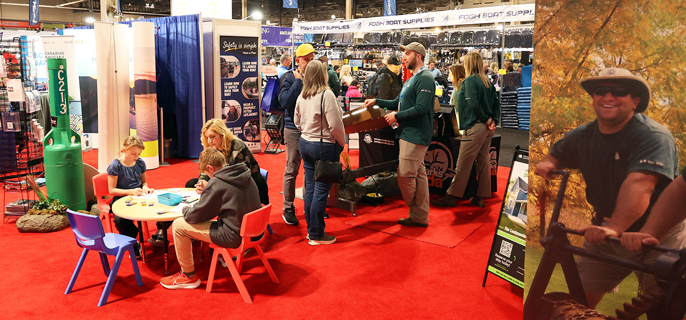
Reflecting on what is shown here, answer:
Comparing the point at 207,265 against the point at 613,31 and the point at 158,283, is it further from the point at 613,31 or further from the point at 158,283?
the point at 613,31

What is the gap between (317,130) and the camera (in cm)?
407

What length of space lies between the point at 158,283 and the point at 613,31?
10.2 feet

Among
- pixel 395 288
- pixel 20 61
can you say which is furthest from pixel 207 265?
pixel 20 61

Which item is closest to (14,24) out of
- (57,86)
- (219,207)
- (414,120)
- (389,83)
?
(57,86)

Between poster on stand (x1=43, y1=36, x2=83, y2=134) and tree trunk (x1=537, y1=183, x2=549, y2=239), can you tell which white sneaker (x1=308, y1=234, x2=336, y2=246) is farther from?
poster on stand (x1=43, y1=36, x2=83, y2=134)

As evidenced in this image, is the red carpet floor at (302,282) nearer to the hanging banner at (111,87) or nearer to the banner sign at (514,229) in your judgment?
the banner sign at (514,229)

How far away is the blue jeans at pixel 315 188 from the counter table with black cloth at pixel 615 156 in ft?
7.72

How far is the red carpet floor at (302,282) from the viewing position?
3094 mm

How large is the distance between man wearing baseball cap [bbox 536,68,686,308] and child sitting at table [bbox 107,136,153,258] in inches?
122

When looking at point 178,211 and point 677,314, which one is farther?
point 178,211

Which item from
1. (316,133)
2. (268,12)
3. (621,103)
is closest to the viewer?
(621,103)

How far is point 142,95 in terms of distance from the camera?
7031mm

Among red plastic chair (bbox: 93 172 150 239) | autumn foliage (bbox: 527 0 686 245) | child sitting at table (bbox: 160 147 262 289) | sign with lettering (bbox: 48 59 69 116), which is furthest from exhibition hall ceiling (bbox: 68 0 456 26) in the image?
autumn foliage (bbox: 527 0 686 245)

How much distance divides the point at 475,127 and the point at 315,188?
6.55 ft
